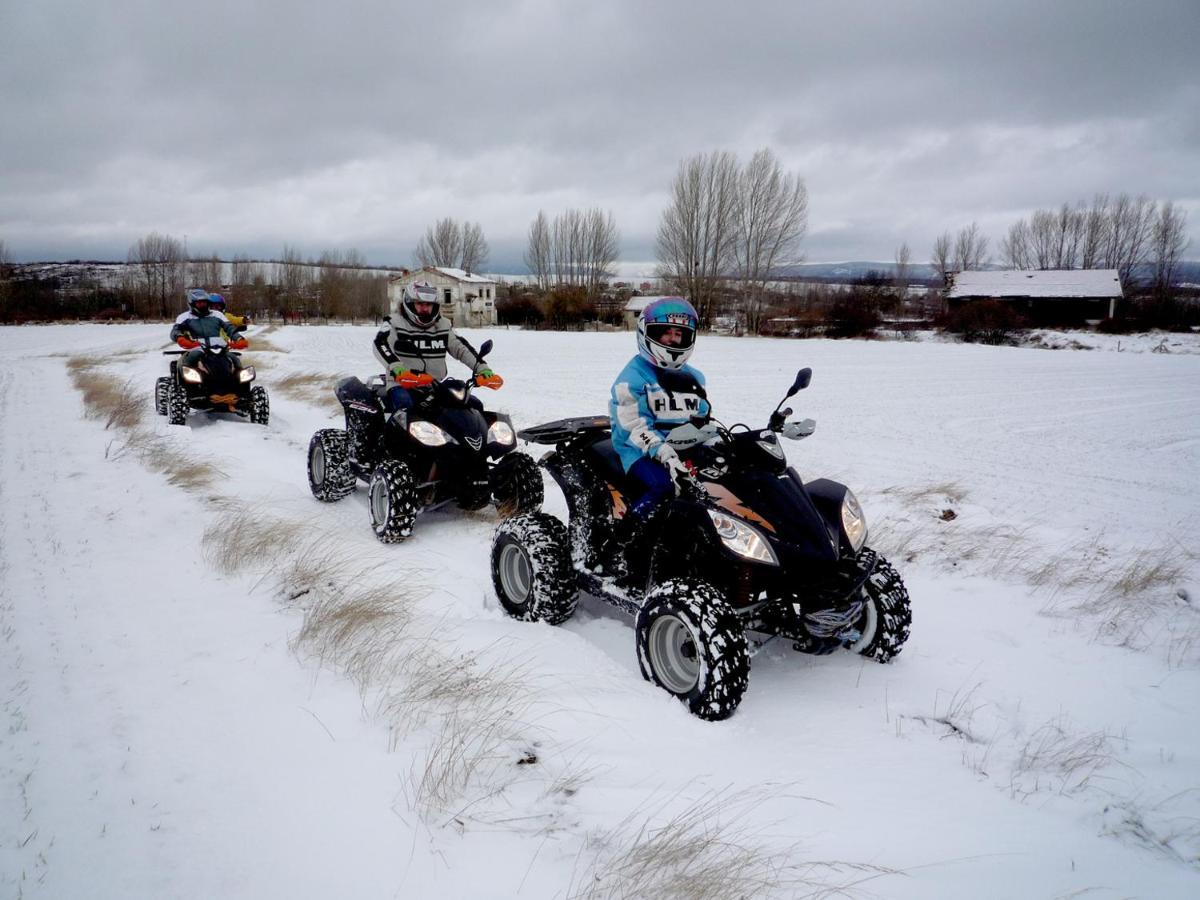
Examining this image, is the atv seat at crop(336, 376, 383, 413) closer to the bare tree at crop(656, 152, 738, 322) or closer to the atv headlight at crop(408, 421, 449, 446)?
the atv headlight at crop(408, 421, 449, 446)

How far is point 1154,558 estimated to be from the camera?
513 centimetres

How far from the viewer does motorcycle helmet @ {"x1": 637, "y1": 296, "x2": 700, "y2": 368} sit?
12.9 feet

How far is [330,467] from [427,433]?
1547mm

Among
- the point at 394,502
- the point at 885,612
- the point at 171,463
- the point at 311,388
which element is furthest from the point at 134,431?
the point at 885,612

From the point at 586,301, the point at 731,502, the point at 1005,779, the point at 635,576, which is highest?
the point at 586,301

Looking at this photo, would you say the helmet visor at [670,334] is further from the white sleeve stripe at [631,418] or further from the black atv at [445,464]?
the black atv at [445,464]

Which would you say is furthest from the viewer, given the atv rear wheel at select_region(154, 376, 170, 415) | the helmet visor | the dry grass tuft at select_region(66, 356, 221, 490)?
the atv rear wheel at select_region(154, 376, 170, 415)

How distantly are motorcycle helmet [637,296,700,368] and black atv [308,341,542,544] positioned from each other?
81.3 inches

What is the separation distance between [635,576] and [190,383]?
9108 mm

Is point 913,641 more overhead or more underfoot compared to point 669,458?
more underfoot

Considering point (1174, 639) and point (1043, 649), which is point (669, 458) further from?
point (1174, 639)

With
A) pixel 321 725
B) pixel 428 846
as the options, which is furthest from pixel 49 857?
pixel 428 846

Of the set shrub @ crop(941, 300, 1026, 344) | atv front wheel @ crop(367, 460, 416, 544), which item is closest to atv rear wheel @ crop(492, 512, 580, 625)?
atv front wheel @ crop(367, 460, 416, 544)

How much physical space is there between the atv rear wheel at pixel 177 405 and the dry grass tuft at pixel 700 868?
1030 cm
